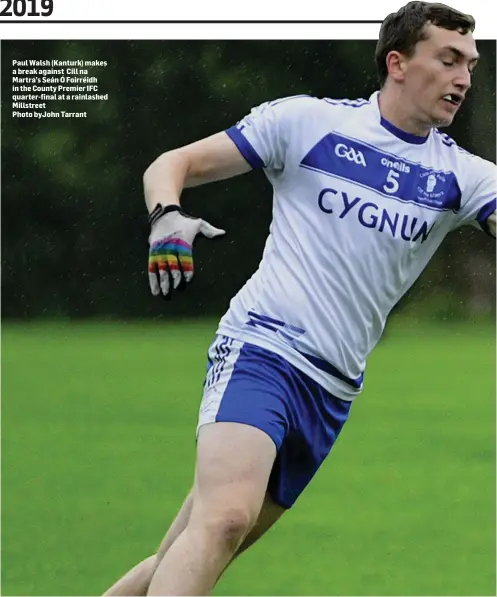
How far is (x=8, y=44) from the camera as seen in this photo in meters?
17.3

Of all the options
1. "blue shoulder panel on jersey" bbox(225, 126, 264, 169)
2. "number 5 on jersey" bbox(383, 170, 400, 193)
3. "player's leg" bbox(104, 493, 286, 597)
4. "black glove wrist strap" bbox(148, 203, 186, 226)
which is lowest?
"player's leg" bbox(104, 493, 286, 597)

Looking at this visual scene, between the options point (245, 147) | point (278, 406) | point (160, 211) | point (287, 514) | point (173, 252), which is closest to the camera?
point (173, 252)

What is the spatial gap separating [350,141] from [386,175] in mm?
155

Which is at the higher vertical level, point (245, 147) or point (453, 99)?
point (453, 99)

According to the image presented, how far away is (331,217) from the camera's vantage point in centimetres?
375

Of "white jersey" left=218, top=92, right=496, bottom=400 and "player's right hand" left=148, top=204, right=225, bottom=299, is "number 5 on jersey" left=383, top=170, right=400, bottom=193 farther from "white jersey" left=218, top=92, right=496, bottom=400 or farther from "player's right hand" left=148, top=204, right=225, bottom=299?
"player's right hand" left=148, top=204, right=225, bottom=299

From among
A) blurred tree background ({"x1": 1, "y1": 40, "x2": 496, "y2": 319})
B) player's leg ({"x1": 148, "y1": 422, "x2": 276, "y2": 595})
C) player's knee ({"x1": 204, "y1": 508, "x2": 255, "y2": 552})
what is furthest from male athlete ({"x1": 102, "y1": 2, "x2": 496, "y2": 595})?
blurred tree background ({"x1": 1, "y1": 40, "x2": 496, "y2": 319})

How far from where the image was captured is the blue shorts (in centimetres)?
351

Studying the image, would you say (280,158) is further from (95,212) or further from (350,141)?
(95,212)

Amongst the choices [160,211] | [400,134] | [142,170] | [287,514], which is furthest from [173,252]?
[142,170]

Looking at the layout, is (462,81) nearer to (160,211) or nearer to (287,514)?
(160,211)

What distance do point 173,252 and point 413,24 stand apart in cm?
115

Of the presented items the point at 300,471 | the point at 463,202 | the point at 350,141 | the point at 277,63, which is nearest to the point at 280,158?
the point at 350,141

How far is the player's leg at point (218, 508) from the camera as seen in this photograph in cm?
335
